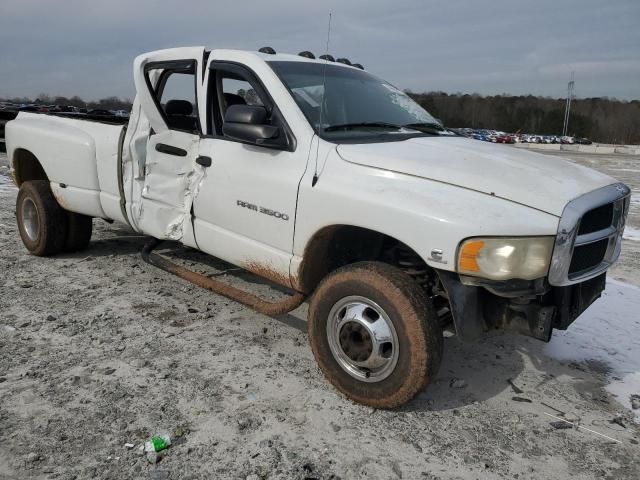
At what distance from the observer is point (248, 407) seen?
308cm

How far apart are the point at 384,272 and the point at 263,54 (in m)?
2.00

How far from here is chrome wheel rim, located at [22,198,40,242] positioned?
223 inches

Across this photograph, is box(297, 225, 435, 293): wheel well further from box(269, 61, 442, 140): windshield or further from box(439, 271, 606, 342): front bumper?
box(269, 61, 442, 140): windshield

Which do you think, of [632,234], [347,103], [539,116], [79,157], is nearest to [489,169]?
[347,103]

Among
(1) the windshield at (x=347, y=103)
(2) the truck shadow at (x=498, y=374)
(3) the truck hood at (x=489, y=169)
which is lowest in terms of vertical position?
(2) the truck shadow at (x=498, y=374)

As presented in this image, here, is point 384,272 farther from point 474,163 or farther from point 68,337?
point 68,337

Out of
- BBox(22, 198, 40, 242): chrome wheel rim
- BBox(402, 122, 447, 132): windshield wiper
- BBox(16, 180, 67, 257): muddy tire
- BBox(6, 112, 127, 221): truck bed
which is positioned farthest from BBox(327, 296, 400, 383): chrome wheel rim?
BBox(22, 198, 40, 242): chrome wheel rim

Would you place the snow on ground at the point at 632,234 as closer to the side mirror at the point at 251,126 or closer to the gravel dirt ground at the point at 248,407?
the gravel dirt ground at the point at 248,407

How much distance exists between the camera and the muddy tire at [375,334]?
2867 mm

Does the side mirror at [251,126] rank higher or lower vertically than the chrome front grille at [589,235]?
higher

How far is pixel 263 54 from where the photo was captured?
402 centimetres

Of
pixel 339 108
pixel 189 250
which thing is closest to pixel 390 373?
pixel 339 108

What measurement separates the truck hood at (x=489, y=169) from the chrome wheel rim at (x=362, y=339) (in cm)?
80

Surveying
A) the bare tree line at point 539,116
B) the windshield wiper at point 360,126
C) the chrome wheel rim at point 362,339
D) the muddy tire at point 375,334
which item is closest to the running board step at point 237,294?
the muddy tire at point 375,334
